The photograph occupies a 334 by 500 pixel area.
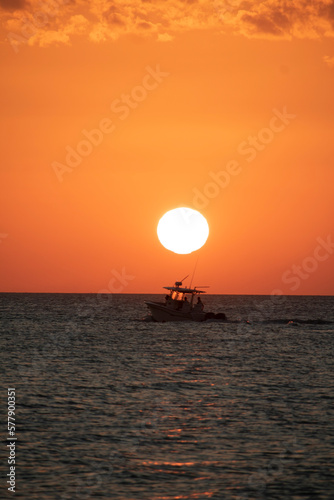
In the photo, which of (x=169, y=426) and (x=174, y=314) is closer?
(x=169, y=426)

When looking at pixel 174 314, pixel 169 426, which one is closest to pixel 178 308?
pixel 174 314

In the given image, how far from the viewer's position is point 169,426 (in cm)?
2664

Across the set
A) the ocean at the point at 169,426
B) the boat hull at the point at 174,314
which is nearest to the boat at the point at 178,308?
the boat hull at the point at 174,314

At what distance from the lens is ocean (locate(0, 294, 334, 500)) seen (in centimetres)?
1961

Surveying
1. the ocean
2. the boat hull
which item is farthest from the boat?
the ocean

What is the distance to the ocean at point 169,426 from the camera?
64.3 feet

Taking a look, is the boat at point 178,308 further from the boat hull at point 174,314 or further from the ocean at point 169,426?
the ocean at point 169,426

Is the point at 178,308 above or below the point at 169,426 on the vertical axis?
above

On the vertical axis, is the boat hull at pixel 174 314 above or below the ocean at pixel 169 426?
above

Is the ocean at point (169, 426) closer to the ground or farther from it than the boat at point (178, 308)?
closer to the ground

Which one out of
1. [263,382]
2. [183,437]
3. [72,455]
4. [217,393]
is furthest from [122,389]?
[72,455]

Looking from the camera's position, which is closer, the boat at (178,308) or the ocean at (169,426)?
the ocean at (169,426)

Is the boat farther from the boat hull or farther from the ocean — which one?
Answer: the ocean

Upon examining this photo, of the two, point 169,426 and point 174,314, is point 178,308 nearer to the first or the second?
point 174,314
